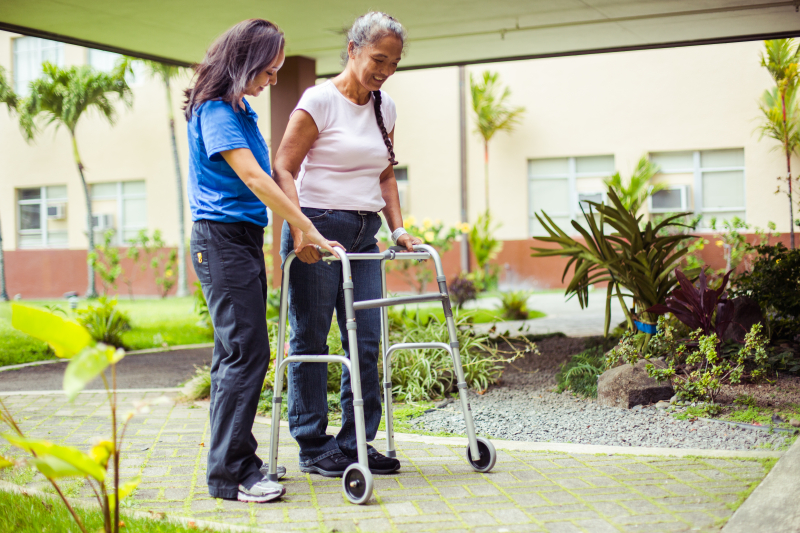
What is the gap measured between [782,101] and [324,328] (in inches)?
510

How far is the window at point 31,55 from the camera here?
56.1 ft

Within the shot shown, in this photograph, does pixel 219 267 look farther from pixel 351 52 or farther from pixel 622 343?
pixel 622 343

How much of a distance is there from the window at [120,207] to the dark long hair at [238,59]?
51.3 feet

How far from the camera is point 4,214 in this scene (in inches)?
694

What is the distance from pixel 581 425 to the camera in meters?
3.79

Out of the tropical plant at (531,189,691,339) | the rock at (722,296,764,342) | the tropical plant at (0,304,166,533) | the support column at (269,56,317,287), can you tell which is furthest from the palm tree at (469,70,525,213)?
the tropical plant at (0,304,166,533)

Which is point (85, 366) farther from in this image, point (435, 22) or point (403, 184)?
point (403, 184)

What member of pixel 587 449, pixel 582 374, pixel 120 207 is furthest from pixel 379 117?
pixel 120 207

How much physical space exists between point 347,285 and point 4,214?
Answer: 17.9m

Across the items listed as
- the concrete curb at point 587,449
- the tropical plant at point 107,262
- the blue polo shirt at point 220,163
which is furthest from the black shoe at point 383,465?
the tropical plant at point 107,262

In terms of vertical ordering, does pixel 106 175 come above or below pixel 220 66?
above

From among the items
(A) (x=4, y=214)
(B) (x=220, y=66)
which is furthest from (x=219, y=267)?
(A) (x=4, y=214)

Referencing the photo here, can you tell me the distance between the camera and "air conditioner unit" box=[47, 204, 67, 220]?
17500mm

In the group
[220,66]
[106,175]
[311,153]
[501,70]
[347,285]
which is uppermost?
[501,70]
